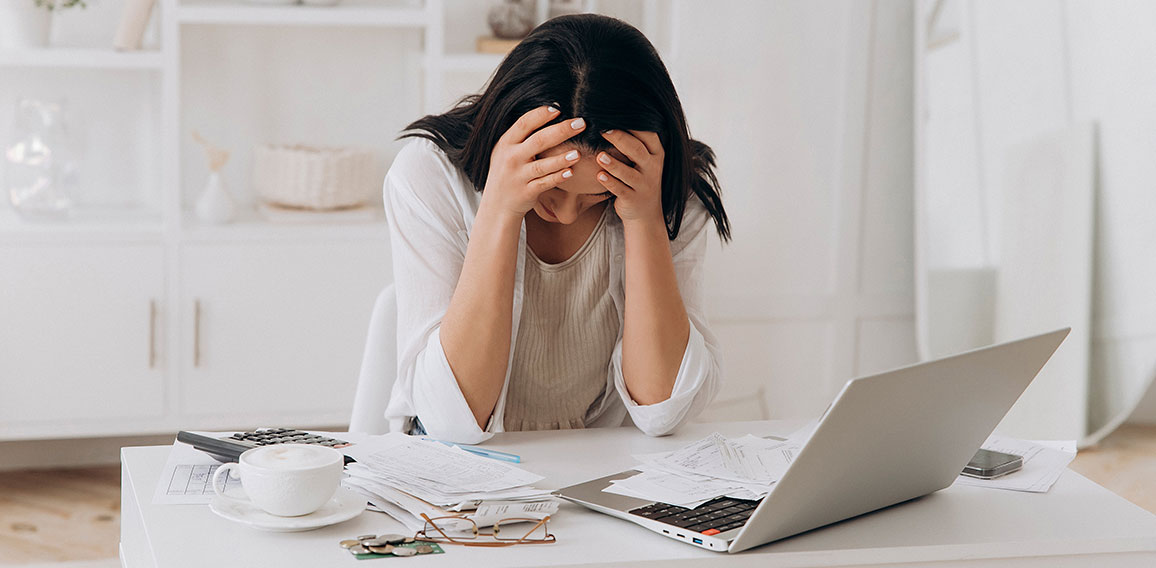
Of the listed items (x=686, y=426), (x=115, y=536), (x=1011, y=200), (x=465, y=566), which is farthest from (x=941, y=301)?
(x=465, y=566)

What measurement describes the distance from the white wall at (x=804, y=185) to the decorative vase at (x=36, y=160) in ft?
5.37

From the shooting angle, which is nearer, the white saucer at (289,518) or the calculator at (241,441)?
the white saucer at (289,518)

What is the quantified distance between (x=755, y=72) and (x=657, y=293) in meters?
1.75

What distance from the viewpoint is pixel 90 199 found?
298 cm

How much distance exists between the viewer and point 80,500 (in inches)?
110

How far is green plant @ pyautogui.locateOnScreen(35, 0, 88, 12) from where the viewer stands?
272 cm

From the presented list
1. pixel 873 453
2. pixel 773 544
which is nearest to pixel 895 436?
pixel 873 453

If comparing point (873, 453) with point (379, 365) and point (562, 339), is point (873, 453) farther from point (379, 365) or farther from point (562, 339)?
point (379, 365)

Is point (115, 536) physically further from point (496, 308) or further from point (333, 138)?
point (496, 308)

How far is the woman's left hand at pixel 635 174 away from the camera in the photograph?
1.37m

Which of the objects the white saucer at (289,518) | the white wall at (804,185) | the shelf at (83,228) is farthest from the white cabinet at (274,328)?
the white saucer at (289,518)

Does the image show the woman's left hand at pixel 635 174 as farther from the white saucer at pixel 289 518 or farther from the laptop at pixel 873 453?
the white saucer at pixel 289 518

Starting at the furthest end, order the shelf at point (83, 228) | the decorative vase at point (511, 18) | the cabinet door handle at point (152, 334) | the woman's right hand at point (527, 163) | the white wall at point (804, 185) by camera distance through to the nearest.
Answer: the white wall at point (804, 185) < the decorative vase at point (511, 18) < the cabinet door handle at point (152, 334) < the shelf at point (83, 228) < the woman's right hand at point (527, 163)

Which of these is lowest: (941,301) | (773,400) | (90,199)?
(773,400)
